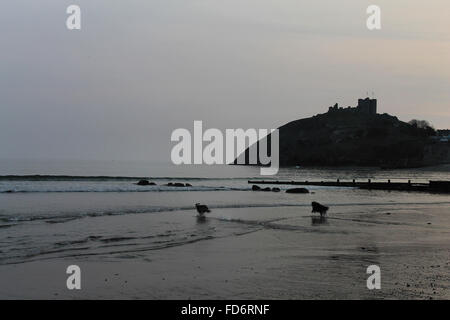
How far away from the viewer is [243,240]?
1838 cm

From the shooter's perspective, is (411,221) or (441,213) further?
(441,213)

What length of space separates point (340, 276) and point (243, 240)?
638 cm

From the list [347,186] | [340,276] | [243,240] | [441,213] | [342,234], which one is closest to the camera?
[340,276]
